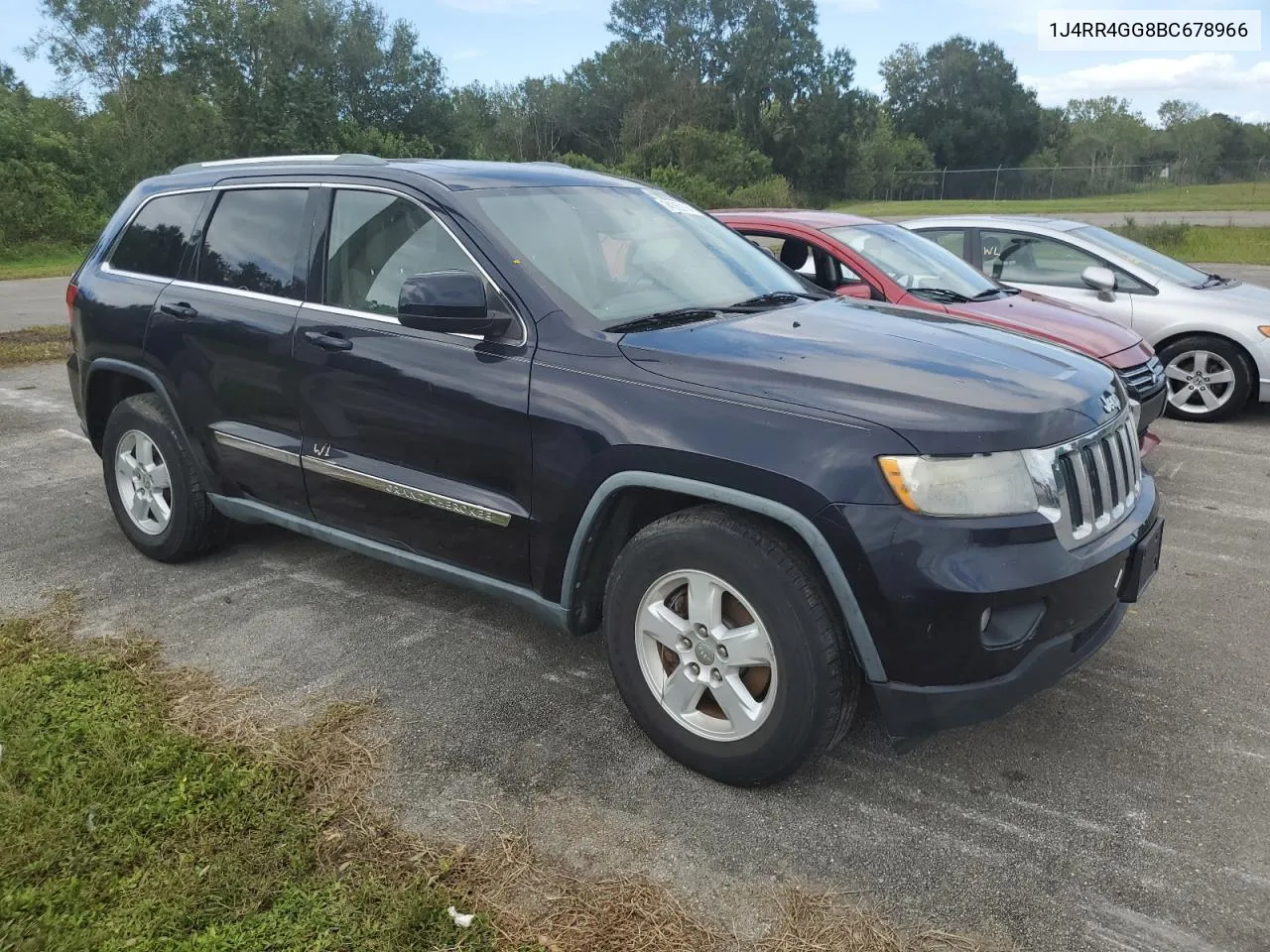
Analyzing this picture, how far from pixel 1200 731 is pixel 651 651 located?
72.3 inches

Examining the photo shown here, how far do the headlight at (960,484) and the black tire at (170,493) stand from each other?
127 inches

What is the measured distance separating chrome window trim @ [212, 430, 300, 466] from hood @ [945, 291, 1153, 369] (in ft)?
12.0

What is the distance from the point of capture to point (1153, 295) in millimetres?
7637

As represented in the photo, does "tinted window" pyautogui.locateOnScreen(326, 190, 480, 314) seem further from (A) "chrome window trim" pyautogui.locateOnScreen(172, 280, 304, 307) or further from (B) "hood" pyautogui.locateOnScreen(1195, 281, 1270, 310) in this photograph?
(B) "hood" pyautogui.locateOnScreen(1195, 281, 1270, 310)

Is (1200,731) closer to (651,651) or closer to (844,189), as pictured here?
(651,651)

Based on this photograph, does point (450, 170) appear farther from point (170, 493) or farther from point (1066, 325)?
point (1066, 325)

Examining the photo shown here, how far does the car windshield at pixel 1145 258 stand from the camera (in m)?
7.84

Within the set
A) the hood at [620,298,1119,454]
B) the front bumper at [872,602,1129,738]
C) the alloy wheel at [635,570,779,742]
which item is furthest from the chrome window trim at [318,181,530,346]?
the front bumper at [872,602,1129,738]

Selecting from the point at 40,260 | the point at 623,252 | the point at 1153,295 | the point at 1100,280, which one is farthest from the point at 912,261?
the point at 40,260

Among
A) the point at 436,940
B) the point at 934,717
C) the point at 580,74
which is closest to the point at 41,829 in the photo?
the point at 436,940

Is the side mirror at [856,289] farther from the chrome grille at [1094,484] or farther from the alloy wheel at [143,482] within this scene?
the alloy wheel at [143,482]

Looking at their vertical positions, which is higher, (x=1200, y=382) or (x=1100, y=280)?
(x=1100, y=280)

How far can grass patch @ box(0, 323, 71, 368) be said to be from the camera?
1051cm

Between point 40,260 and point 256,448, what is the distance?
88.6 ft
